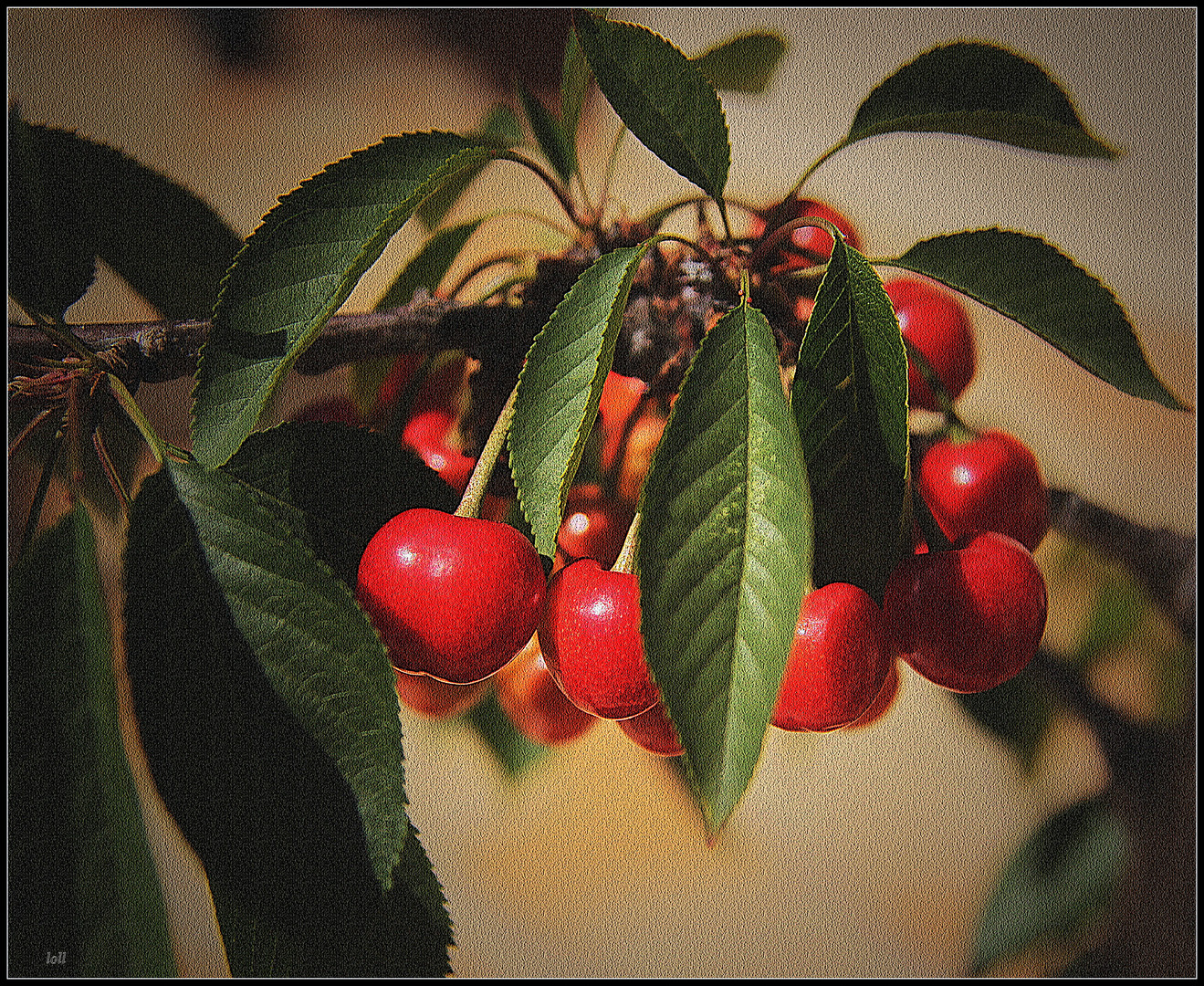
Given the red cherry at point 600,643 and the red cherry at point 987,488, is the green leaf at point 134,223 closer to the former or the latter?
the red cherry at point 600,643

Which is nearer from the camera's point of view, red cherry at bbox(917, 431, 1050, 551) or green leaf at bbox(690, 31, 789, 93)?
red cherry at bbox(917, 431, 1050, 551)

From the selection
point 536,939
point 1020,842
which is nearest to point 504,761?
point 536,939

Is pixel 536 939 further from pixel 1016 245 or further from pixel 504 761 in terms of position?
pixel 1016 245

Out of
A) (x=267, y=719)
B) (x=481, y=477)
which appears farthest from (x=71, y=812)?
(x=481, y=477)

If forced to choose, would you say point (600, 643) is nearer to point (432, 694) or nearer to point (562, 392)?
point (562, 392)

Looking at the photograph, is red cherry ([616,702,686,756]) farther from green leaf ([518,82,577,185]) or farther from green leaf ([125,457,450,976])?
green leaf ([518,82,577,185])

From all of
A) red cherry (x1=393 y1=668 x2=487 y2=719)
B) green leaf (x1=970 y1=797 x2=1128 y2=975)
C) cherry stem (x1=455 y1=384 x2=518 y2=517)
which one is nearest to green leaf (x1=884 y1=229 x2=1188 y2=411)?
cherry stem (x1=455 y1=384 x2=518 y2=517)
